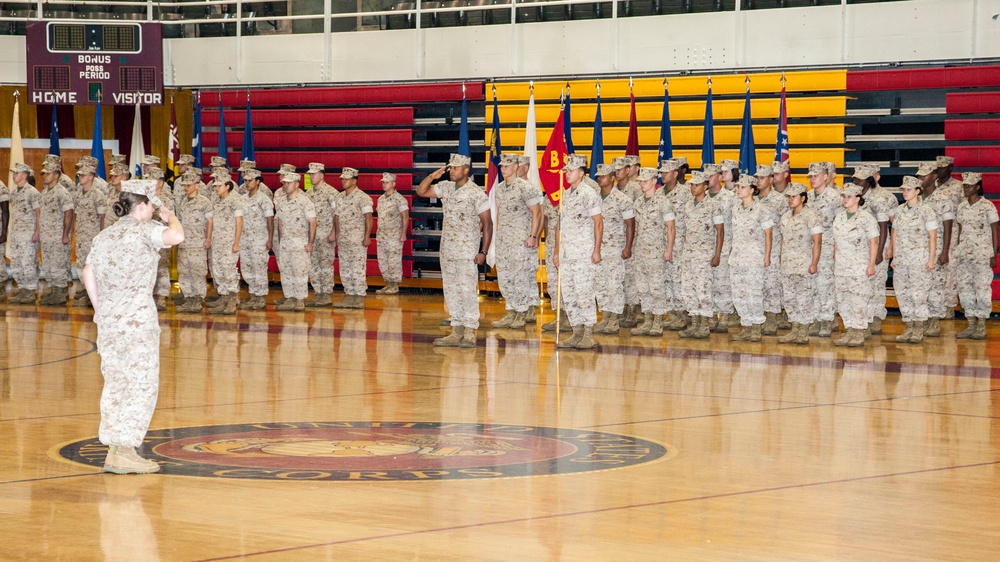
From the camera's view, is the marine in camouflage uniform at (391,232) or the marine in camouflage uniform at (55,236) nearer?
the marine in camouflage uniform at (55,236)

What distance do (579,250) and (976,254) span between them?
3.94 meters

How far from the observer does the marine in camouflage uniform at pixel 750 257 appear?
12016 millimetres

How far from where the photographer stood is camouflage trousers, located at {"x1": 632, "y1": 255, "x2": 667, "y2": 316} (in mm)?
12570

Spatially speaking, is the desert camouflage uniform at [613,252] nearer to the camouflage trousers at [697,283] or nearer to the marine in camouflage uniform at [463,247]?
the camouflage trousers at [697,283]

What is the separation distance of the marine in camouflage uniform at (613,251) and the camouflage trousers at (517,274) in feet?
2.55

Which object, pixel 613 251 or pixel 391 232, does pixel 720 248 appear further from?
pixel 391 232

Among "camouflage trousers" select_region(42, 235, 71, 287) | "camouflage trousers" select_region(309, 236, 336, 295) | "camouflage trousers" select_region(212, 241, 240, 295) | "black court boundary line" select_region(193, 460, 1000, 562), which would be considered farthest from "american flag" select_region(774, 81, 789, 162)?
"black court boundary line" select_region(193, 460, 1000, 562)

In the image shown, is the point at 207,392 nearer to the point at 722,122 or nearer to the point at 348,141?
the point at 722,122

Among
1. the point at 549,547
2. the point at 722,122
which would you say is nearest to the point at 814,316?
the point at 722,122

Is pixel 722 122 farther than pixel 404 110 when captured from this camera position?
No

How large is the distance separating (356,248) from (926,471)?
35.4 feet

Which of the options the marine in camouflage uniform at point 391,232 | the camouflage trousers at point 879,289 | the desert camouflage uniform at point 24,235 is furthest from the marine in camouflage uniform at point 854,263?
the desert camouflage uniform at point 24,235

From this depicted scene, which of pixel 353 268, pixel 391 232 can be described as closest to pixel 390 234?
pixel 391 232

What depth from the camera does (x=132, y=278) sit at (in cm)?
601
